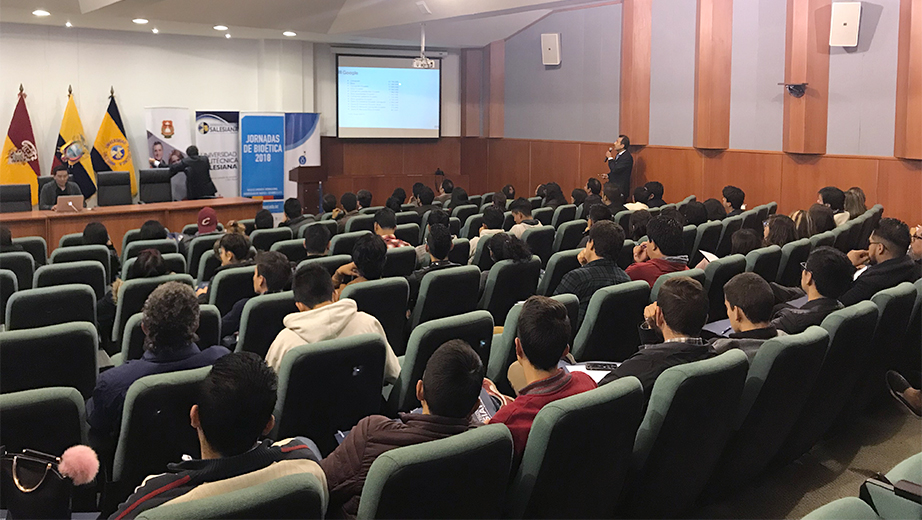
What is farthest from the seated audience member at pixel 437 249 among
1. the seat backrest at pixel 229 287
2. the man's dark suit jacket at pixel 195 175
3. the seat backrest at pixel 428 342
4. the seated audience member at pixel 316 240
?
the man's dark suit jacket at pixel 195 175

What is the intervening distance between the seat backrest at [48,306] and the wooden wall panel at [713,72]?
8857 millimetres

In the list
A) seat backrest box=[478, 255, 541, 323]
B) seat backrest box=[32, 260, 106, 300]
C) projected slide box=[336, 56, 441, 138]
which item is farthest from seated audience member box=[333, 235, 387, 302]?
projected slide box=[336, 56, 441, 138]

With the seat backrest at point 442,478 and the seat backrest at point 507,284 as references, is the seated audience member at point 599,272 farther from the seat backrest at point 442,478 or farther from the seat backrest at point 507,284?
the seat backrest at point 442,478

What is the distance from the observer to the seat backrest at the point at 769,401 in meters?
2.79

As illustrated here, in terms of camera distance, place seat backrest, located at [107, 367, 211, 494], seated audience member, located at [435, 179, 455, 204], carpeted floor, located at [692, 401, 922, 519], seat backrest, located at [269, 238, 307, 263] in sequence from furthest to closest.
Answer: seated audience member, located at [435, 179, 455, 204] < seat backrest, located at [269, 238, 307, 263] < carpeted floor, located at [692, 401, 922, 519] < seat backrest, located at [107, 367, 211, 494]

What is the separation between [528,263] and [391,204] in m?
4.22

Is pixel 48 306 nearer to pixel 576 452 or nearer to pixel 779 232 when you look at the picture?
pixel 576 452

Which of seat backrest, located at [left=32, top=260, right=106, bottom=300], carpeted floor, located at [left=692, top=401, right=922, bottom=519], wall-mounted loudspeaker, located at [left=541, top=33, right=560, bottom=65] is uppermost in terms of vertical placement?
wall-mounted loudspeaker, located at [left=541, top=33, right=560, bottom=65]

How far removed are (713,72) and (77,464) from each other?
10.3 metres

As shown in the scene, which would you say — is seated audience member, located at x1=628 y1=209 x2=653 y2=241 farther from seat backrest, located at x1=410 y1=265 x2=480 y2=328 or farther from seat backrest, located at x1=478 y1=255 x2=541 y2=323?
seat backrest, located at x1=410 y1=265 x2=480 y2=328

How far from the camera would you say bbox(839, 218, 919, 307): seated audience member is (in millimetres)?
4398

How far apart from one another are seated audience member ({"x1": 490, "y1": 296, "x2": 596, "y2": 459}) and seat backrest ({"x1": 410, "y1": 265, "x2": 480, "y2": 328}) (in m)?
1.69

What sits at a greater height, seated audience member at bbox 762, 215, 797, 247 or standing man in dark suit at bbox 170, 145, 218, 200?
standing man in dark suit at bbox 170, 145, 218, 200

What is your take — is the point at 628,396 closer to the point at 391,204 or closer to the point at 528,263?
the point at 528,263
